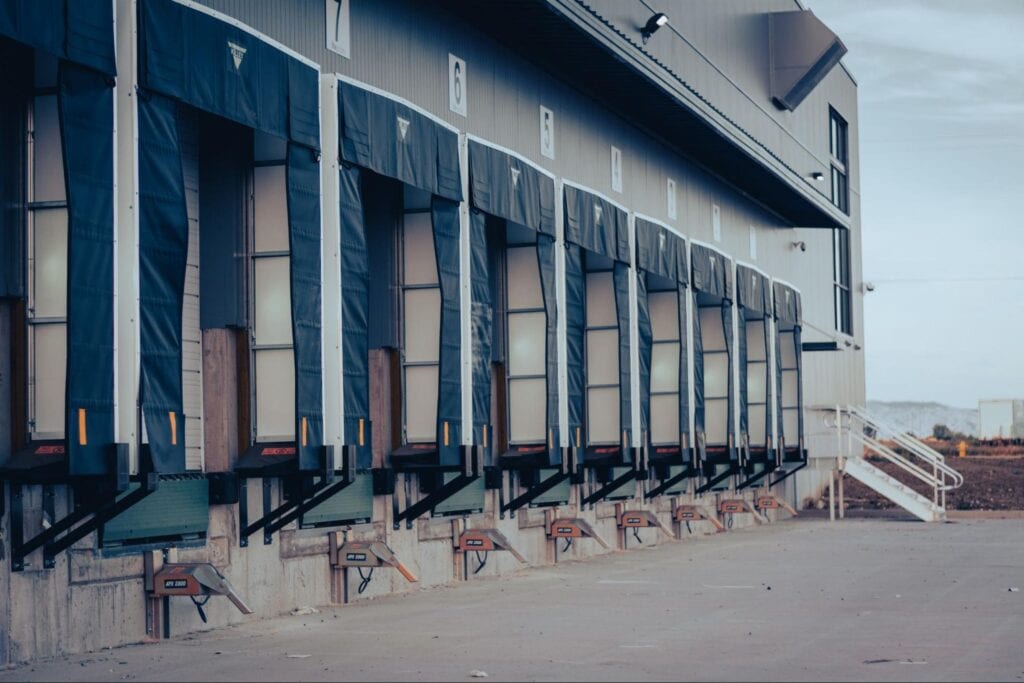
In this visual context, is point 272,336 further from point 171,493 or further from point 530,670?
point 530,670

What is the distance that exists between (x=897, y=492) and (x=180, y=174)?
104 feet

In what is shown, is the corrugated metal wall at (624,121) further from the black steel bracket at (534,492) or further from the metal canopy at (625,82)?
the black steel bracket at (534,492)

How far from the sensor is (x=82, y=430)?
45.6 feet

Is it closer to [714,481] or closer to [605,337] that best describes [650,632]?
[605,337]

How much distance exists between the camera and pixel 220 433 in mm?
18219

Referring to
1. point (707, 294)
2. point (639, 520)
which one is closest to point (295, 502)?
point (639, 520)

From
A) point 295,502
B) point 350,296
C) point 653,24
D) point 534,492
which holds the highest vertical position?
point 653,24

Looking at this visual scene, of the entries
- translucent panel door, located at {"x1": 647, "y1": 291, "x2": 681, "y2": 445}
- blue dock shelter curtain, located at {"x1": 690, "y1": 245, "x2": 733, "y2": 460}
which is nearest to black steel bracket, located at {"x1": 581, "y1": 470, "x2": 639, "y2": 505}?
translucent panel door, located at {"x1": 647, "y1": 291, "x2": 681, "y2": 445}

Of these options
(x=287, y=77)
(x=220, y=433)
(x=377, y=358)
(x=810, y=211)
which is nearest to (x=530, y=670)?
(x=220, y=433)

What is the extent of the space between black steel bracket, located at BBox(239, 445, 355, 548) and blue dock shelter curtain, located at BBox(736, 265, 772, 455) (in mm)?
20689

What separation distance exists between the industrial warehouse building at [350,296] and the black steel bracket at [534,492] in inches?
3.9

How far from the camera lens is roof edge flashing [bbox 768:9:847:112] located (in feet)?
148

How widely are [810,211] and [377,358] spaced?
25781 millimetres

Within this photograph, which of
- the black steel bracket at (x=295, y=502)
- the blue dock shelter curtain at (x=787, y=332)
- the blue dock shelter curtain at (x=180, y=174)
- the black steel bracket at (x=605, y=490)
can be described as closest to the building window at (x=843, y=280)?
the blue dock shelter curtain at (x=787, y=332)
